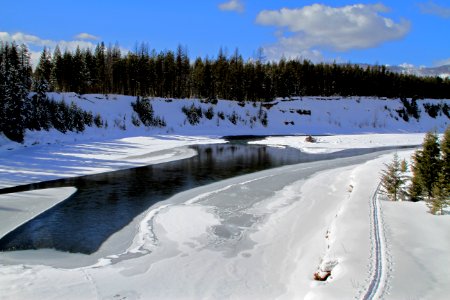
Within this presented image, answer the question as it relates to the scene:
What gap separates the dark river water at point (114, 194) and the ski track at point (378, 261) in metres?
8.76

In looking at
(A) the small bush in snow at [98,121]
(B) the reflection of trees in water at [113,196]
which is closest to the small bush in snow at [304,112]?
(A) the small bush in snow at [98,121]

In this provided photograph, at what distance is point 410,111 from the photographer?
9806cm

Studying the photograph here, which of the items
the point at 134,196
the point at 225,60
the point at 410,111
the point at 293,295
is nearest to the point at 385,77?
the point at 410,111

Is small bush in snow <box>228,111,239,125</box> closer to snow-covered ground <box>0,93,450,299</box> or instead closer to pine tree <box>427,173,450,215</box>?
snow-covered ground <box>0,93,450,299</box>

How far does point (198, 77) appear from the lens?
84188 mm

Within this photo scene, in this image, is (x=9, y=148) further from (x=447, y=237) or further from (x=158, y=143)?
(x=447, y=237)

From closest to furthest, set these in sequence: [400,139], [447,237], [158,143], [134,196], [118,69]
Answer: [447,237] < [134,196] < [158,143] < [400,139] < [118,69]

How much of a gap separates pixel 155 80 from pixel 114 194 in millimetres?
63254

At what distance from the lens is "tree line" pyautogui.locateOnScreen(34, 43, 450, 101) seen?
74312 mm

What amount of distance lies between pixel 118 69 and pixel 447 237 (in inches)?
2929

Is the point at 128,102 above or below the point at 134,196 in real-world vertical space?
above

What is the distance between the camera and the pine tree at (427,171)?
64.6ft

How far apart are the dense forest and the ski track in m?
35.7

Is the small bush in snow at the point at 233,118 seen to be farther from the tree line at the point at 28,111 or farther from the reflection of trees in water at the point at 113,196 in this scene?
the reflection of trees in water at the point at 113,196
